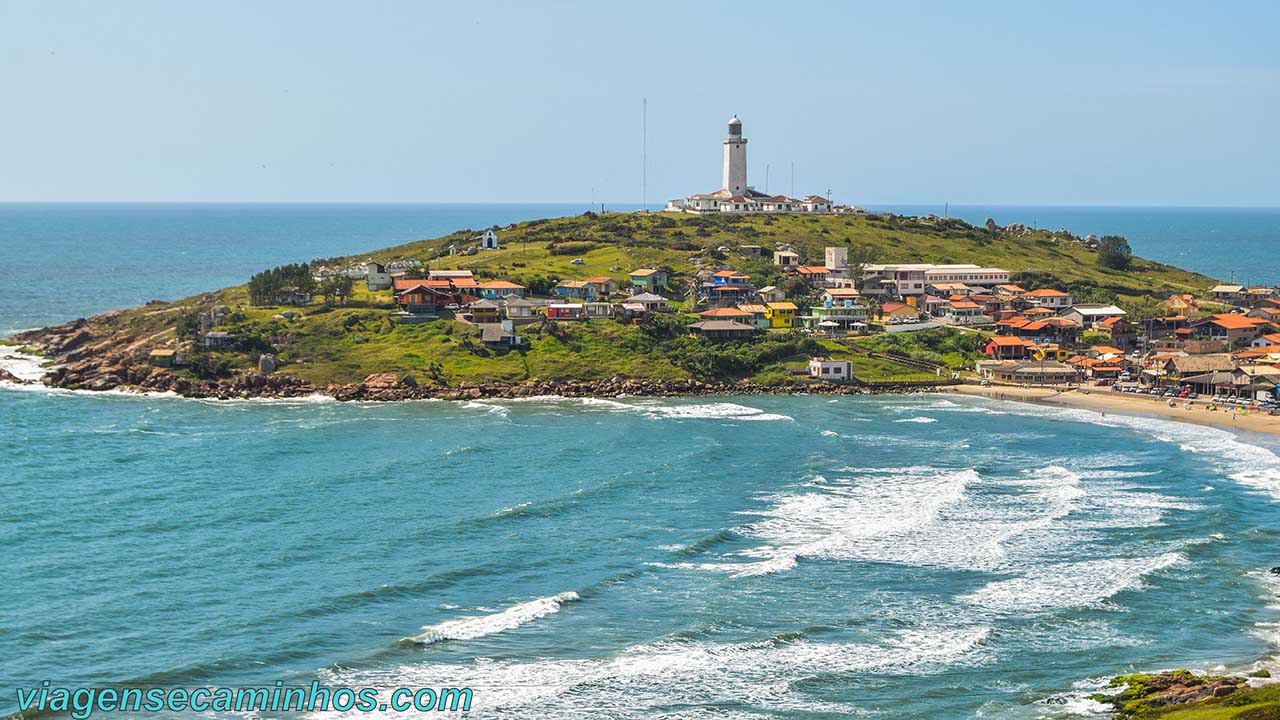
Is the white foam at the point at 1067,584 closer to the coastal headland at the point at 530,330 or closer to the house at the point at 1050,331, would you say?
the coastal headland at the point at 530,330

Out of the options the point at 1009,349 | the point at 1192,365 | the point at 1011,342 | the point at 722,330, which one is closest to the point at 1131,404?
Result: the point at 1192,365

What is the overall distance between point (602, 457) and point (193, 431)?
79.5 feet

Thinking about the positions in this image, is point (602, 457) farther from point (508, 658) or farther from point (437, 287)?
point (437, 287)

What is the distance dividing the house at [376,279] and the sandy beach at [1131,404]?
50.2 meters

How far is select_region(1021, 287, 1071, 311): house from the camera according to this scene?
11388 cm

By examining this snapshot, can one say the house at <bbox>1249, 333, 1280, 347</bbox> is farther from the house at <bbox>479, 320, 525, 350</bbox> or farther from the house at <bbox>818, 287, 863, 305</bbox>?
the house at <bbox>479, 320, 525, 350</bbox>

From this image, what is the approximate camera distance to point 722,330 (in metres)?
97.6

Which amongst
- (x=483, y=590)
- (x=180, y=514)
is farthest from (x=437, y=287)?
(x=483, y=590)

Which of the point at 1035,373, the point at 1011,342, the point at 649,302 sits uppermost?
the point at 649,302

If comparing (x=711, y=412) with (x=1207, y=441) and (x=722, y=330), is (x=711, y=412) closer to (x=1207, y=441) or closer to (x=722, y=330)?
(x=722, y=330)

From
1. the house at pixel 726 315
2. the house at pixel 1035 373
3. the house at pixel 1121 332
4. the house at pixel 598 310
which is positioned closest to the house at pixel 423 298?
the house at pixel 598 310

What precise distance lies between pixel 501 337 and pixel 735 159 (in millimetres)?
74331

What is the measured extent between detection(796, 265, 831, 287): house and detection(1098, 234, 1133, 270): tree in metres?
42.0

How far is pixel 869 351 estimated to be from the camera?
96.8m
